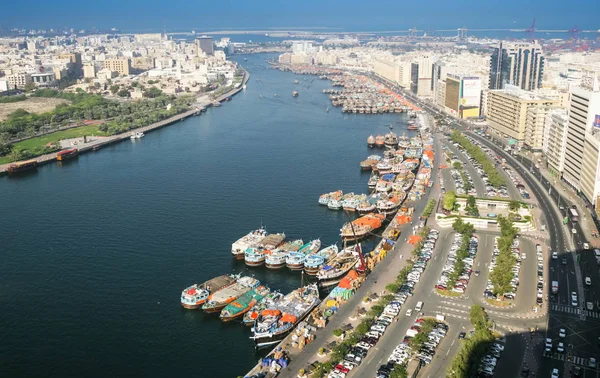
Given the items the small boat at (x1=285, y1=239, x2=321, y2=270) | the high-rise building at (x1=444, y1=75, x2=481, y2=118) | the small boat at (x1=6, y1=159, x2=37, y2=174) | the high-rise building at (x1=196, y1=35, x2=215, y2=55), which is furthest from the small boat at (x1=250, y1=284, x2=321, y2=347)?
the high-rise building at (x1=196, y1=35, x2=215, y2=55)

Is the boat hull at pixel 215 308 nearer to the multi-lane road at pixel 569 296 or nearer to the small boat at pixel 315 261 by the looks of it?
the small boat at pixel 315 261

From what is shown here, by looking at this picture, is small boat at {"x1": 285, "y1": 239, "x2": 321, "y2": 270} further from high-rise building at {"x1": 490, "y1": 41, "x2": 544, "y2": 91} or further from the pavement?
high-rise building at {"x1": 490, "y1": 41, "x2": 544, "y2": 91}

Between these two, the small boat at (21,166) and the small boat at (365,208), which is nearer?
the small boat at (365,208)

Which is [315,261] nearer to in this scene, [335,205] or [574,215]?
[335,205]

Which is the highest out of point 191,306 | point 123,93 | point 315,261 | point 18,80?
point 18,80

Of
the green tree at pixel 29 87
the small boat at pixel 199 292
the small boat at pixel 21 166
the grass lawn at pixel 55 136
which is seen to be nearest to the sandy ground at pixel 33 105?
the green tree at pixel 29 87

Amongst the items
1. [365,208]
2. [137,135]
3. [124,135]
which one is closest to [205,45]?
[124,135]

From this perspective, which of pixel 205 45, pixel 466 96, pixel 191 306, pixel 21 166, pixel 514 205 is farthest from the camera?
pixel 205 45
